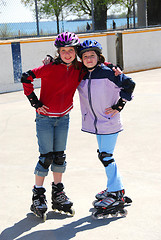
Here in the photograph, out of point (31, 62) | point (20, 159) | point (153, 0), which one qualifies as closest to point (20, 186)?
point (20, 159)

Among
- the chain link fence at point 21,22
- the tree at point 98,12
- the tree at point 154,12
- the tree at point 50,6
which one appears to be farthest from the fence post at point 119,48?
the tree at point 154,12

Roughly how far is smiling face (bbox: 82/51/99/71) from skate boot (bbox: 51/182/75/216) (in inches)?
45.3

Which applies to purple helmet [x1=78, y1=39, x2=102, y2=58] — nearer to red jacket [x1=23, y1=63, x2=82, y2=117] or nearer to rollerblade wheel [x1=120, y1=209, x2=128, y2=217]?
red jacket [x1=23, y1=63, x2=82, y2=117]

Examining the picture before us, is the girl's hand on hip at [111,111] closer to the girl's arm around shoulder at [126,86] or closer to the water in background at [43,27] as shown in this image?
the girl's arm around shoulder at [126,86]

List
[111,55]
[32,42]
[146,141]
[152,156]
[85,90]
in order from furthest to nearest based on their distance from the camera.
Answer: [111,55], [32,42], [146,141], [152,156], [85,90]

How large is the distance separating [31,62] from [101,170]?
7.03 meters

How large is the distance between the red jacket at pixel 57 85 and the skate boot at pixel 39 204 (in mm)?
731

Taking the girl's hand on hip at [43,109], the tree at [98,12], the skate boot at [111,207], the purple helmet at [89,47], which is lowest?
the skate boot at [111,207]

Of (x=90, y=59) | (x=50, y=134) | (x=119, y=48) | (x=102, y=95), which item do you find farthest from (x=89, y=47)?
(x=119, y=48)

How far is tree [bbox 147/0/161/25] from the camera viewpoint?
625 inches

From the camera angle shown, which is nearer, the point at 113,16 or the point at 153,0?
the point at 113,16

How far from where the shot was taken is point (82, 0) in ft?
50.9

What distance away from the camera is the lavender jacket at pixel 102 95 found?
3.37 meters

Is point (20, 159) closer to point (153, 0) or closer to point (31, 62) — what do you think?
point (31, 62)
